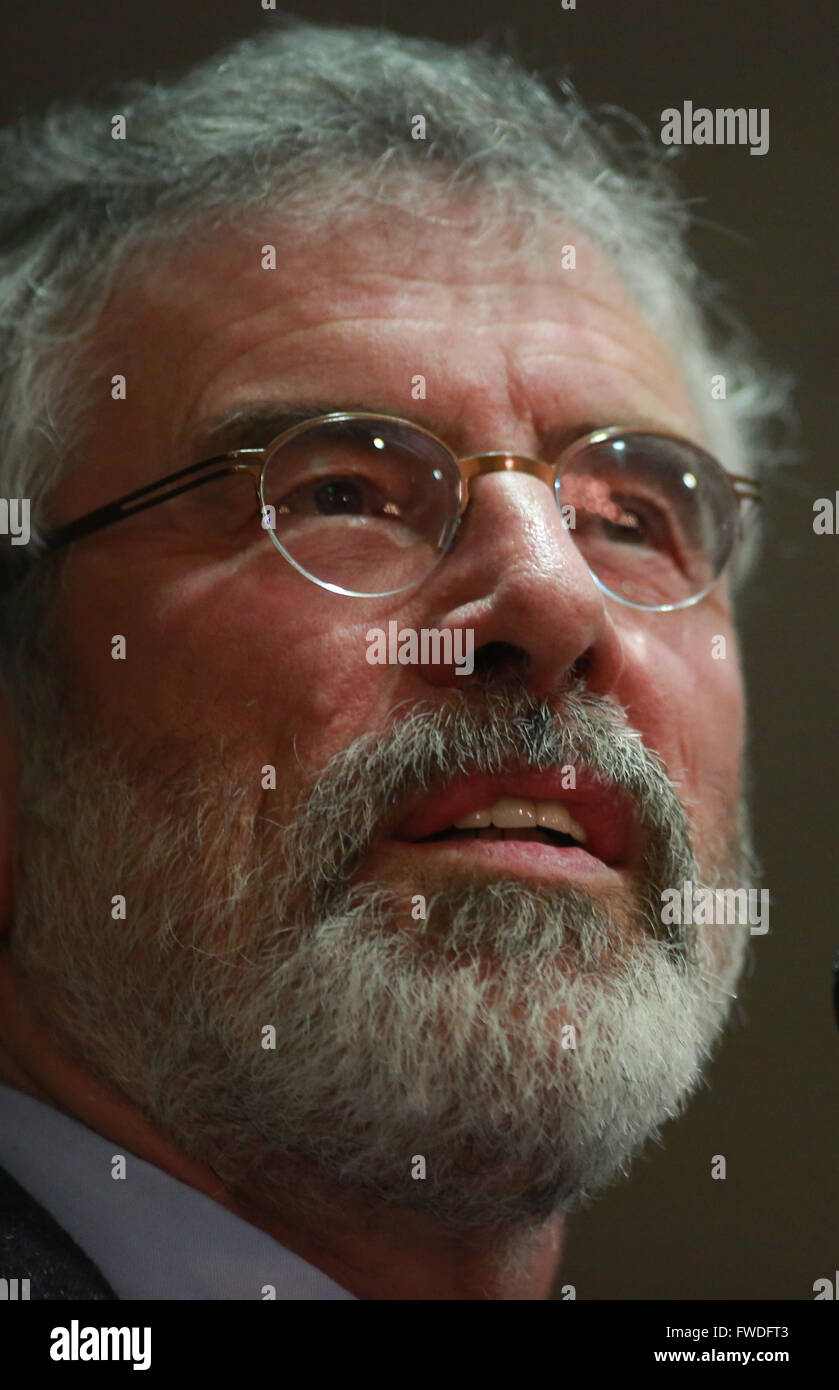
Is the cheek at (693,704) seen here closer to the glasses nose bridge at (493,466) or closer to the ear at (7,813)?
the glasses nose bridge at (493,466)

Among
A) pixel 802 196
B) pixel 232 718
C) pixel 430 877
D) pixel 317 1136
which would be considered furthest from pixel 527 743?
pixel 802 196

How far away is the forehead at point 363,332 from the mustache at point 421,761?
0.24 m

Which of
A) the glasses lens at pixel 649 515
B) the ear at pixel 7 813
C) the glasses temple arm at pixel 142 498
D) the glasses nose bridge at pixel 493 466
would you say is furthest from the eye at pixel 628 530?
the ear at pixel 7 813

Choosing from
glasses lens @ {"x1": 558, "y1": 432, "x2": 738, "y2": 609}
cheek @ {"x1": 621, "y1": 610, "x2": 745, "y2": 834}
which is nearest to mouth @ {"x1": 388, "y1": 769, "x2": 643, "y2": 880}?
cheek @ {"x1": 621, "y1": 610, "x2": 745, "y2": 834}

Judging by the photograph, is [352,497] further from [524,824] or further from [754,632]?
[754,632]

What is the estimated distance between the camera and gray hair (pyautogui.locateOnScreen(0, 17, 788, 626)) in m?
1.23

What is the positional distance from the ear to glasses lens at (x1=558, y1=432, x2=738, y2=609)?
0.52 meters

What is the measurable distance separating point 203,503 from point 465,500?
217 millimetres

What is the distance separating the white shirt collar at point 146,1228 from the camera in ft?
3.44

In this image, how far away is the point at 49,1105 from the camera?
1.13 metres

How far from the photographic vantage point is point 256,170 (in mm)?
1237

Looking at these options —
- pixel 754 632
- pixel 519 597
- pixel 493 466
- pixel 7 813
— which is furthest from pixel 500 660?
pixel 754 632

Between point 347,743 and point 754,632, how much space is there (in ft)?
2.24

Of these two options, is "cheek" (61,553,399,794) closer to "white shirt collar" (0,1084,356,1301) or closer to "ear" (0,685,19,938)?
"ear" (0,685,19,938)
